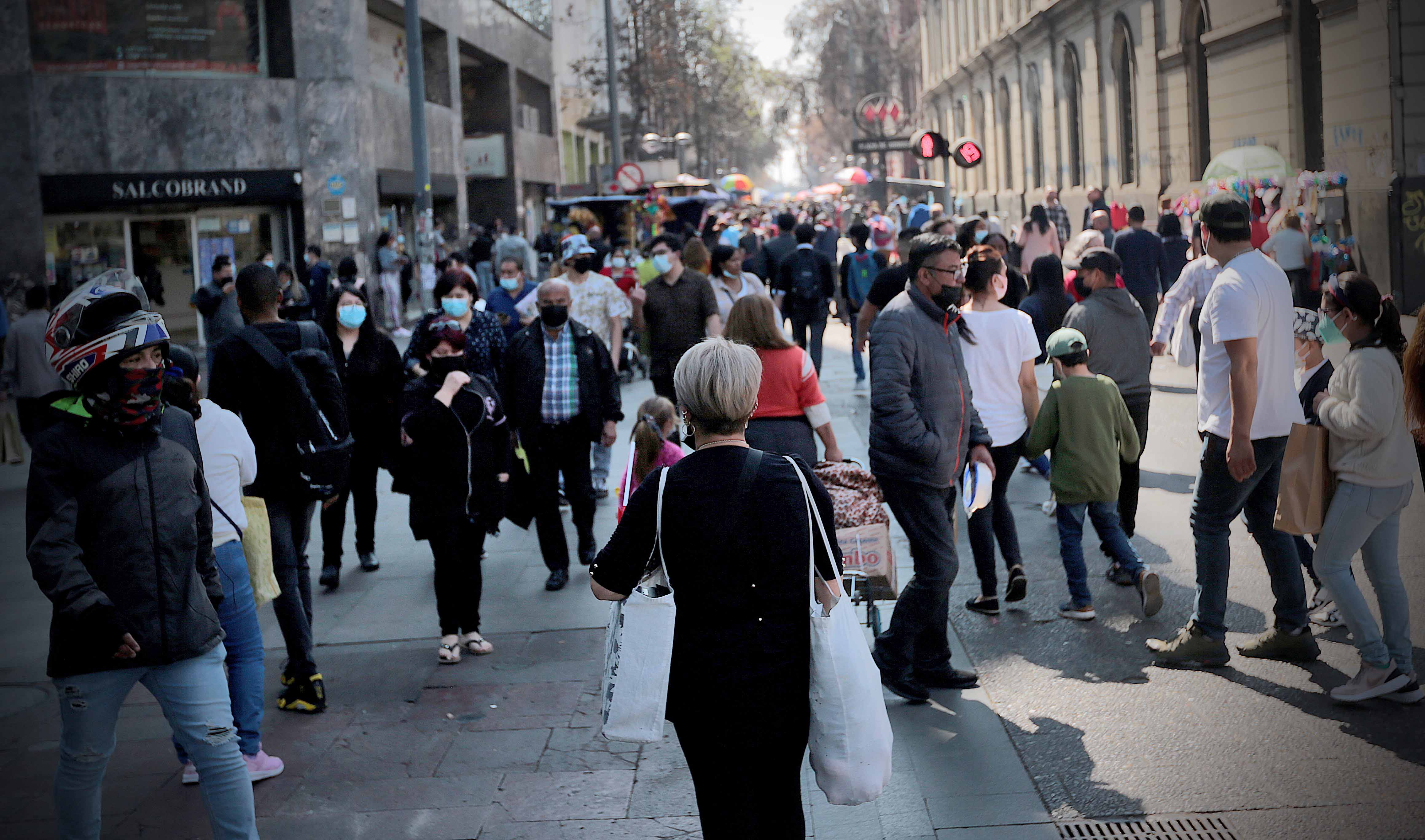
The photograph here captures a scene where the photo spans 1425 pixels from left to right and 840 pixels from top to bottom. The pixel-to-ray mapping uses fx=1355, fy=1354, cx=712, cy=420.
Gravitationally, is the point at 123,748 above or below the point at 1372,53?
below

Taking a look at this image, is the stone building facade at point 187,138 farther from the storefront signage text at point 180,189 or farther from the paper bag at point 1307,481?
the paper bag at point 1307,481

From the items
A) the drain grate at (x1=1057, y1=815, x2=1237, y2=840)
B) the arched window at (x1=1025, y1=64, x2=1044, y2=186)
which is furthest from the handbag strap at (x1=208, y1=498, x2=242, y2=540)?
the arched window at (x1=1025, y1=64, x2=1044, y2=186)

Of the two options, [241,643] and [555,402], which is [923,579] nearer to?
[241,643]

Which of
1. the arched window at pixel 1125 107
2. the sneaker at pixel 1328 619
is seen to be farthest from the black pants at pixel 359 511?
the arched window at pixel 1125 107

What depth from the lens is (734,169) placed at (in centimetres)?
11719

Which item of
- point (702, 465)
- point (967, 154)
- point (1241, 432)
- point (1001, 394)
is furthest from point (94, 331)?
point (967, 154)

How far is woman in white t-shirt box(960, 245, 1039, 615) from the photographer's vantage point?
7113 mm

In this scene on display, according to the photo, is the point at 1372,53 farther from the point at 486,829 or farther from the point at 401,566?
the point at 486,829

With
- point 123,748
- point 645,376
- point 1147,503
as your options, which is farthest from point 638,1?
point 123,748

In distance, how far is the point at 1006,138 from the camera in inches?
1854

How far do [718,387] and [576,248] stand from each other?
7.59 metres

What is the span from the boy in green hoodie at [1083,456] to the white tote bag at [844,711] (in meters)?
3.69

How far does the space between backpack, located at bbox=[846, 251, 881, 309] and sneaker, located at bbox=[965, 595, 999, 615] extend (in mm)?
8005

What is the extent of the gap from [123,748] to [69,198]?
19.9 m
